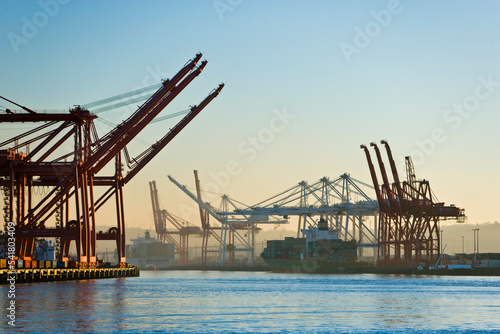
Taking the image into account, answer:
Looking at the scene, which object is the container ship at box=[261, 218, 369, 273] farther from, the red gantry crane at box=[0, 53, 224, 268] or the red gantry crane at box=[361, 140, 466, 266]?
the red gantry crane at box=[0, 53, 224, 268]

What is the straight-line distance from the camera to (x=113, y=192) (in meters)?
80.2

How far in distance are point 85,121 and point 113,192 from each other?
15671 mm

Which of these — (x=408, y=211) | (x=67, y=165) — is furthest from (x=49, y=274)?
(x=408, y=211)

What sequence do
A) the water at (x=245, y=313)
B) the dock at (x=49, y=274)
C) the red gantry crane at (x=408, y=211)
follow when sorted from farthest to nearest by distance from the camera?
the red gantry crane at (x=408, y=211)
the dock at (x=49, y=274)
the water at (x=245, y=313)

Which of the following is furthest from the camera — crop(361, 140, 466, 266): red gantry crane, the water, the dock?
crop(361, 140, 466, 266): red gantry crane

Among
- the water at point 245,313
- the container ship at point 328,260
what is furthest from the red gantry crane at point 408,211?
the water at point 245,313

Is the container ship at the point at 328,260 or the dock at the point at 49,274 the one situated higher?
the dock at the point at 49,274

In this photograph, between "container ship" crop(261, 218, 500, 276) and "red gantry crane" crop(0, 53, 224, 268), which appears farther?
"container ship" crop(261, 218, 500, 276)

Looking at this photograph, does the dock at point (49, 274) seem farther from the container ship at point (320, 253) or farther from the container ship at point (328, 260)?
the container ship at point (320, 253)

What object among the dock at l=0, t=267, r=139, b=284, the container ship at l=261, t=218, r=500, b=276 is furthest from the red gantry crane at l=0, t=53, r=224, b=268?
the container ship at l=261, t=218, r=500, b=276

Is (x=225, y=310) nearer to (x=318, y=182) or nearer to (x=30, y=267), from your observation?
(x=30, y=267)

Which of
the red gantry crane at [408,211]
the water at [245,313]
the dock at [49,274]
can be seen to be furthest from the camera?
the red gantry crane at [408,211]

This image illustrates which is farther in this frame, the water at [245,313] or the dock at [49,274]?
the dock at [49,274]

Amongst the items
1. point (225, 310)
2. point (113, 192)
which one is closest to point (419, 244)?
point (113, 192)
